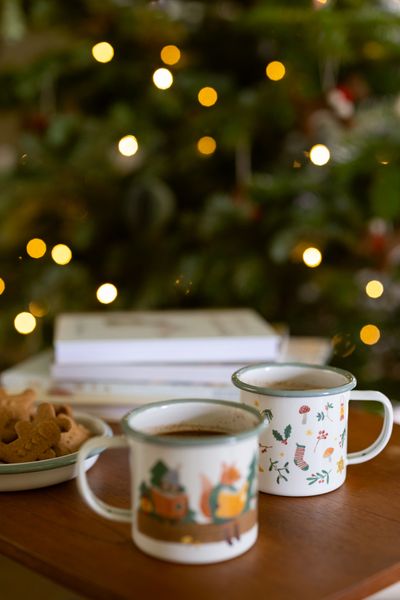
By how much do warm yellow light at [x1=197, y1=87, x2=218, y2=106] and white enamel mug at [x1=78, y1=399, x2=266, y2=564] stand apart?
1106 millimetres

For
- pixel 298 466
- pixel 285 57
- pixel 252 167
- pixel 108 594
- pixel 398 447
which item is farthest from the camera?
pixel 252 167

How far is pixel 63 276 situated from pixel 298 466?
1.03 meters

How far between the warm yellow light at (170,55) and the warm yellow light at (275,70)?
20 centimetres

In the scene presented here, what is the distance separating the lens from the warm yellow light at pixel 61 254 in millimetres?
1607

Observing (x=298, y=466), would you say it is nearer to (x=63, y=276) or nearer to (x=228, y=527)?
(x=228, y=527)

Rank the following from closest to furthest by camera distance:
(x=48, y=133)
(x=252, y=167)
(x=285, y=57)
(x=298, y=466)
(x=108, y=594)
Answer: (x=108, y=594)
(x=298, y=466)
(x=285, y=57)
(x=48, y=133)
(x=252, y=167)

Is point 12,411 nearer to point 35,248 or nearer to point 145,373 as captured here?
point 145,373

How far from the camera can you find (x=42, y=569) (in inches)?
20.0

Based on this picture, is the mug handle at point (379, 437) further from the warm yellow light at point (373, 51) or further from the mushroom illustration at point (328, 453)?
the warm yellow light at point (373, 51)

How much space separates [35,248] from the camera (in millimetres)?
1685

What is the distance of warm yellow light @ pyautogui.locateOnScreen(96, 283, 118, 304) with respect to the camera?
1512 millimetres

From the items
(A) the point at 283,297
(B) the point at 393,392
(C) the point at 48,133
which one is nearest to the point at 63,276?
(C) the point at 48,133

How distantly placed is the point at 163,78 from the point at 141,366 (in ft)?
2.58

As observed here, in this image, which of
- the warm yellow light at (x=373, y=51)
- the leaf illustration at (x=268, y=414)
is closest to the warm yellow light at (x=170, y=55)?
the warm yellow light at (x=373, y=51)
